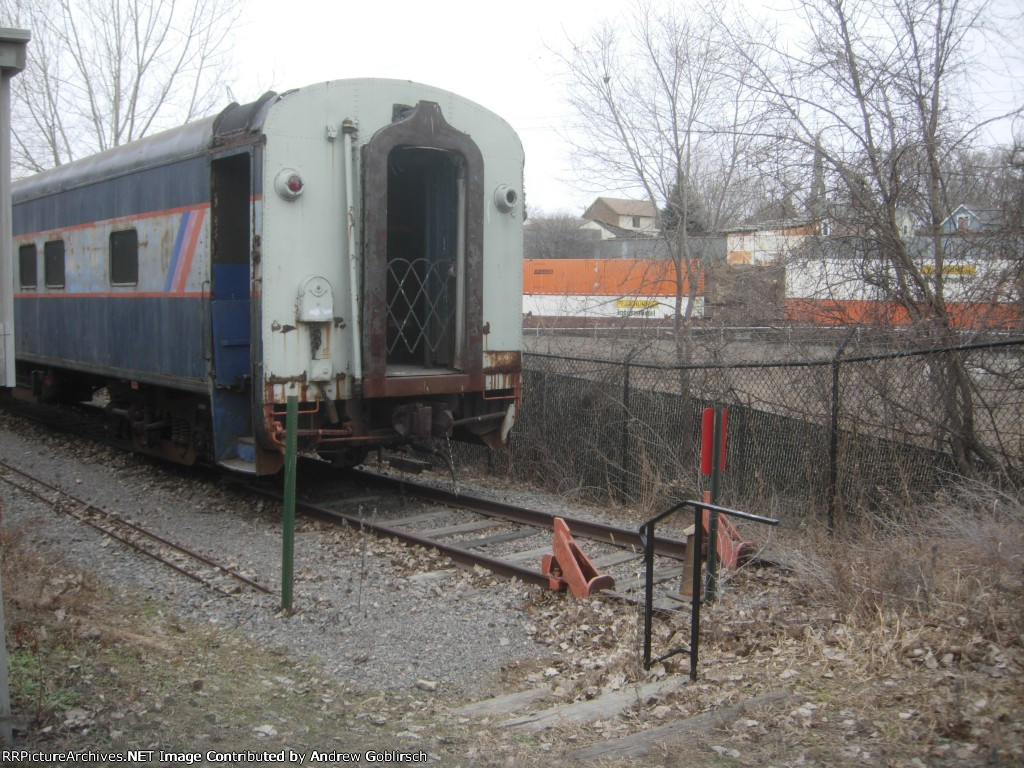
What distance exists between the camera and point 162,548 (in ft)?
25.7

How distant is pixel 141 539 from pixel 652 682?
520 centimetres

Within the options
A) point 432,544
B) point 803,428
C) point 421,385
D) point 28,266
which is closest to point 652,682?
point 432,544

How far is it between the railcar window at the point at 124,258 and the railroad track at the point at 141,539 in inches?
93.8

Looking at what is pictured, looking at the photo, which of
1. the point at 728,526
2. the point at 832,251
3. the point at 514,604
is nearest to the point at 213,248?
the point at 514,604

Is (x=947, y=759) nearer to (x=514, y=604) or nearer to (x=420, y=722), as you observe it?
(x=420, y=722)

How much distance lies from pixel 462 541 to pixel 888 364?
4.09 meters

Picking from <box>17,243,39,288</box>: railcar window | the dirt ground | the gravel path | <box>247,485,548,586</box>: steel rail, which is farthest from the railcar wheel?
<box>17,243,39,288</box>: railcar window

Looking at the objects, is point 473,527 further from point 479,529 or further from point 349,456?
point 349,456

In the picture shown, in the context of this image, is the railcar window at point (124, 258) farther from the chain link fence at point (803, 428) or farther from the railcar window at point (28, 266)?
the chain link fence at point (803, 428)

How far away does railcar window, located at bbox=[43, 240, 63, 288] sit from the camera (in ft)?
39.4

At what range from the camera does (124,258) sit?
1030 centimetres

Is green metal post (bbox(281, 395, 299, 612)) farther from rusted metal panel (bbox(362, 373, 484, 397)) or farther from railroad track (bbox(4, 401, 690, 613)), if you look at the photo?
rusted metal panel (bbox(362, 373, 484, 397))

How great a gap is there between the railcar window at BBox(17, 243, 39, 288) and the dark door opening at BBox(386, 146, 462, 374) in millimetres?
6084

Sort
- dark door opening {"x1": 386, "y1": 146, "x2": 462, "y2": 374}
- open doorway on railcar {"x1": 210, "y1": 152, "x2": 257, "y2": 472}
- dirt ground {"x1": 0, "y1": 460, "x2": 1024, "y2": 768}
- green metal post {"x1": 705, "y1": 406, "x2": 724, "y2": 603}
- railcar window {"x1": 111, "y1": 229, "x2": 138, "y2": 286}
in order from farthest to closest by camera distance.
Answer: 1. railcar window {"x1": 111, "y1": 229, "x2": 138, "y2": 286}
2. dark door opening {"x1": 386, "y1": 146, "x2": 462, "y2": 374}
3. open doorway on railcar {"x1": 210, "y1": 152, "x2": 257, "y2": 472}
4. green metal post {"x1": 705, "y1": 406, "x2": 724, "y2": 603}
5. dirt ground {"x1": 0, "y1": 460, "x2": 1024, "y2": 768}
